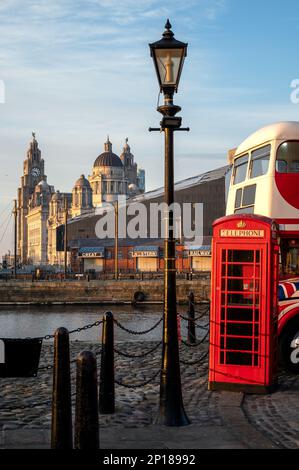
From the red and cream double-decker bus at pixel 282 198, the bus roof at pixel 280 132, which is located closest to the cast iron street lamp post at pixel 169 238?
the red and cream double-decker bus at pixel 282 198

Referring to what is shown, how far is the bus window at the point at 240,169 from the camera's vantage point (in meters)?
15.3

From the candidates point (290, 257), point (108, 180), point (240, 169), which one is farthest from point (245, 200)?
point (108, 180)

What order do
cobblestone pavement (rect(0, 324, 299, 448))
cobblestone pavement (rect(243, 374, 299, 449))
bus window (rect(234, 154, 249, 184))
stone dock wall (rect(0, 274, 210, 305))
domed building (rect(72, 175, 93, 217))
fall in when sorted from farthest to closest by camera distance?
domed building (rect(72, 175, 93, 217))
stone dock wall (rect(0, 274, 210, 305))
bus window (rect(234, 154, 249, 184))
cobblestone pavement (rect(0, 324, 299, 448))
cobblestone pavement (rect(243, 374, 299, 449))

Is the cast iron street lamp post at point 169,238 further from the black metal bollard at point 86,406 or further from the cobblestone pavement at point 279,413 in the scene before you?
the black metal bollard at point 86,406

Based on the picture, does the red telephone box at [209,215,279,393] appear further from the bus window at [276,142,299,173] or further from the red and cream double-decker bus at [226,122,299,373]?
the bus window at [276,142,299,173]

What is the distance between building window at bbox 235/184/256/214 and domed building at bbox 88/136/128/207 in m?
166

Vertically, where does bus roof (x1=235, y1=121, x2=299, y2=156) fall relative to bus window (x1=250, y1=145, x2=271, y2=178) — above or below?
above

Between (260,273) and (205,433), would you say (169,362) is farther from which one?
(260,273)

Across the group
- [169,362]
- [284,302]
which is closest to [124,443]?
[169,362]

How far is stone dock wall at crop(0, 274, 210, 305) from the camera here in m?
57.9

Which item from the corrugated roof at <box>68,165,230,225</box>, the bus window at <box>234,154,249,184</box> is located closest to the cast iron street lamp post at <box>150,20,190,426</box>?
the bus window at <box>234,154,249,184</box>

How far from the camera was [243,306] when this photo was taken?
37.8ft

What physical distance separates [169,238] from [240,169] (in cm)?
621

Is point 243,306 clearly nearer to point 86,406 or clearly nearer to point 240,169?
point 240,169
